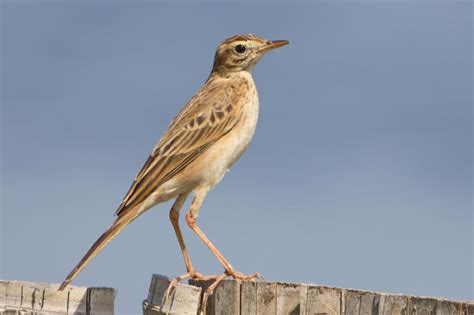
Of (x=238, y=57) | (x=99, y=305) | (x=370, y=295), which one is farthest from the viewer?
(x=238, y=57)

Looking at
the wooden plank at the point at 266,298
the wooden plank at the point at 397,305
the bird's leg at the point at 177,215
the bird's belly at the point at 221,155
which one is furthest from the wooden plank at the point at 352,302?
the bird's leg at the point at 177,215

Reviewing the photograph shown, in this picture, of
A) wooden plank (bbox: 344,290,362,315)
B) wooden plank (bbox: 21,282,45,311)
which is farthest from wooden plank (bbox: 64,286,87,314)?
wooden plank (bbox: 344,290,362,315)

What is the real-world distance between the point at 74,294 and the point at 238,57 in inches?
190

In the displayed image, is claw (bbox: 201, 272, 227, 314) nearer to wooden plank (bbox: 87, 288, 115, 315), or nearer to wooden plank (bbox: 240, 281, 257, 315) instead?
wooden plank (bbox: 240, 281, 257, 315)

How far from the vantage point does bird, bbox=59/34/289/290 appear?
32.7ft

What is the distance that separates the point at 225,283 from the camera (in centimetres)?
794

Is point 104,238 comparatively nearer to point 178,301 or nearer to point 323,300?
point 178,301

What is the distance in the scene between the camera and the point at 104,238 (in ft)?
30.7

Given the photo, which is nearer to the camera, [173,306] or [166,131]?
[173,306]

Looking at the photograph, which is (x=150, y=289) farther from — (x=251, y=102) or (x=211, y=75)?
(x=211, y=75)

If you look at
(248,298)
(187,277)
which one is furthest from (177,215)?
(248,298)

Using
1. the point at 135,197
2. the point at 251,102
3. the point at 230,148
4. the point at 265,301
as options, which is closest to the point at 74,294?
the point at 135,197

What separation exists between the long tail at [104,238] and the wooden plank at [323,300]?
2.92 meters

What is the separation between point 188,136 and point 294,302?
388cm
